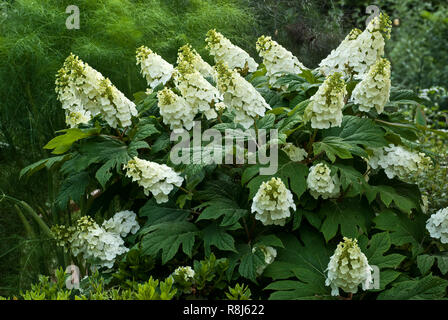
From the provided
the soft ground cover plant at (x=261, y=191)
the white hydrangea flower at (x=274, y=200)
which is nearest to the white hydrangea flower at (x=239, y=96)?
the soft ground cover plant at (x=261, y=191)

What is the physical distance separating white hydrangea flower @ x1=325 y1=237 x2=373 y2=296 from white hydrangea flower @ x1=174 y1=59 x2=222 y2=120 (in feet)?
2.99

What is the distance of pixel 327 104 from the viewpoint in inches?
92.3

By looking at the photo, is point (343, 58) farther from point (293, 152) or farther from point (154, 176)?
point (154, 176)

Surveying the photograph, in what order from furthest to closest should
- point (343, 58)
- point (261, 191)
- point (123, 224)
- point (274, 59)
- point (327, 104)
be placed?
1. point (274, 59)
2. point (343, 58)
3. point (123, 224)
4. point (327, 104)
5. point (261, 191)

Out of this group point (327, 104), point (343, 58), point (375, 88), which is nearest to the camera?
point (327, 104)

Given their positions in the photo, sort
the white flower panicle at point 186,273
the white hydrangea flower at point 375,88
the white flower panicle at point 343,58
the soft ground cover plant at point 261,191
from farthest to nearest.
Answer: the white flower panicle at point 343,58 < the white hydrangea flower at point 375,88 < the soft ground cover plant at point 261,191 < the white flower panicle at point 186,273

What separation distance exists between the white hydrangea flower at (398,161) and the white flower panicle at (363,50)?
39cm

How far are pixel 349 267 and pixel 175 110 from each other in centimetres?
104

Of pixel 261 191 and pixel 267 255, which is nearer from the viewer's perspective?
pixel 261 191

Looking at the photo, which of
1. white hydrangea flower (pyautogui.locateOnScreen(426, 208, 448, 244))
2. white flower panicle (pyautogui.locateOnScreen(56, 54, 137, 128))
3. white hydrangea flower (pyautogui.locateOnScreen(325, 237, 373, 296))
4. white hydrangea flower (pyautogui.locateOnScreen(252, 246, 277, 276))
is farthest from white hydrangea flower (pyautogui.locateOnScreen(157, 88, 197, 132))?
white hydrangea flower (pyautogui.locateOnScreen(426, 208, 448, 244))

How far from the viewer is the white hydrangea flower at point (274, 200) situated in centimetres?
222

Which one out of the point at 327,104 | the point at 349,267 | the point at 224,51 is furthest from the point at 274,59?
the point at 349,267

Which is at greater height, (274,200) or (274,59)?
(274,59)

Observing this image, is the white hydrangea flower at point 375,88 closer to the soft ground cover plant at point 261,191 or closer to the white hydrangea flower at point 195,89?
the soft ground cover plant at point 261,191
